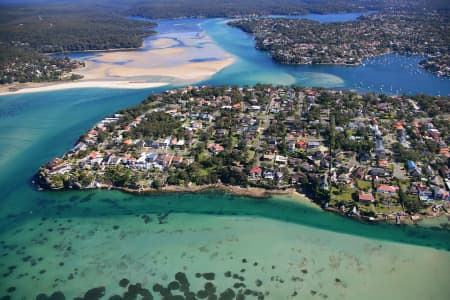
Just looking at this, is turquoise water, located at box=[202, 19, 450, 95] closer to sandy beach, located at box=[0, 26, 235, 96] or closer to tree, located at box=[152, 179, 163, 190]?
sandy beach, located at box=[0, 26, 235, 96]

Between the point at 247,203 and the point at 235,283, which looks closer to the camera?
the point at 235,283

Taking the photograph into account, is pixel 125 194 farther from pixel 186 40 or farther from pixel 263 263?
pixel 186 40

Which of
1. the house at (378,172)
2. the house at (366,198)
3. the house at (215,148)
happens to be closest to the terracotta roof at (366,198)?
the house at (366,198)

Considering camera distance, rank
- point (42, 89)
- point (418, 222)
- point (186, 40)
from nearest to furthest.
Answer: point (418, 222) < point (42, 89) < point (186, 40)

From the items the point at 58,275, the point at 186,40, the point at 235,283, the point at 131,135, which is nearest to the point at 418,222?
the point at 235,283

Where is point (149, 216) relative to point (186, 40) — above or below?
below

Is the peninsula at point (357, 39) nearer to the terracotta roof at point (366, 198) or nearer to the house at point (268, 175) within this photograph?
the terracotta roof at point (366, 198)

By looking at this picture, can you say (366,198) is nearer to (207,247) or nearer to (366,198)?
(366,198)
